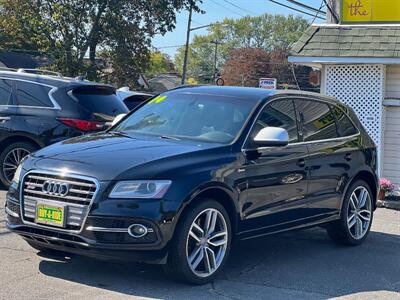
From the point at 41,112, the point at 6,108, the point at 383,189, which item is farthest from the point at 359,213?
the point at 6,108

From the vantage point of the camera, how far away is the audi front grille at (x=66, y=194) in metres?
5.16

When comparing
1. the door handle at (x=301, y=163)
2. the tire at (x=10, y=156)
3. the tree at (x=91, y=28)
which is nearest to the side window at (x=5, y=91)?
the tire at (x=10, y=156)

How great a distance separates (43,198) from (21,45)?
45.5 m

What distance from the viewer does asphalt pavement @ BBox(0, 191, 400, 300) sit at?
17.3 ft

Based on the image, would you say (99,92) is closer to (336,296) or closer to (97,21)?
(336,296)

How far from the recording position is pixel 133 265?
6.06m

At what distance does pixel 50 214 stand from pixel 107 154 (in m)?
0.68

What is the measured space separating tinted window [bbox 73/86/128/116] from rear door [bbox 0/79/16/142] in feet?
3.25

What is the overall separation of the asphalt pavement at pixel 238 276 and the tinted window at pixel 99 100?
2.87 m

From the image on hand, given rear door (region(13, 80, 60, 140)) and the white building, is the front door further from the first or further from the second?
the white building

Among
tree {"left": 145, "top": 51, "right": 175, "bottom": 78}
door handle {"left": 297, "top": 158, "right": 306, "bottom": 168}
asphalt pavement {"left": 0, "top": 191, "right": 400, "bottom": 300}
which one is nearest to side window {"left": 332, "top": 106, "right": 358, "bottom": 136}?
door handle {"left": 297, "top": 158, "right": 306, "bottom": 168}

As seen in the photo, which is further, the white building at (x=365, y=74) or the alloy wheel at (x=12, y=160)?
the white building at (x=365, y=74)

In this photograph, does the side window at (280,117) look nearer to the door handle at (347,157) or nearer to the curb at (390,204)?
the door handle at (347,157)

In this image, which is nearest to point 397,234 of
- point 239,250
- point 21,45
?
point 239,250
